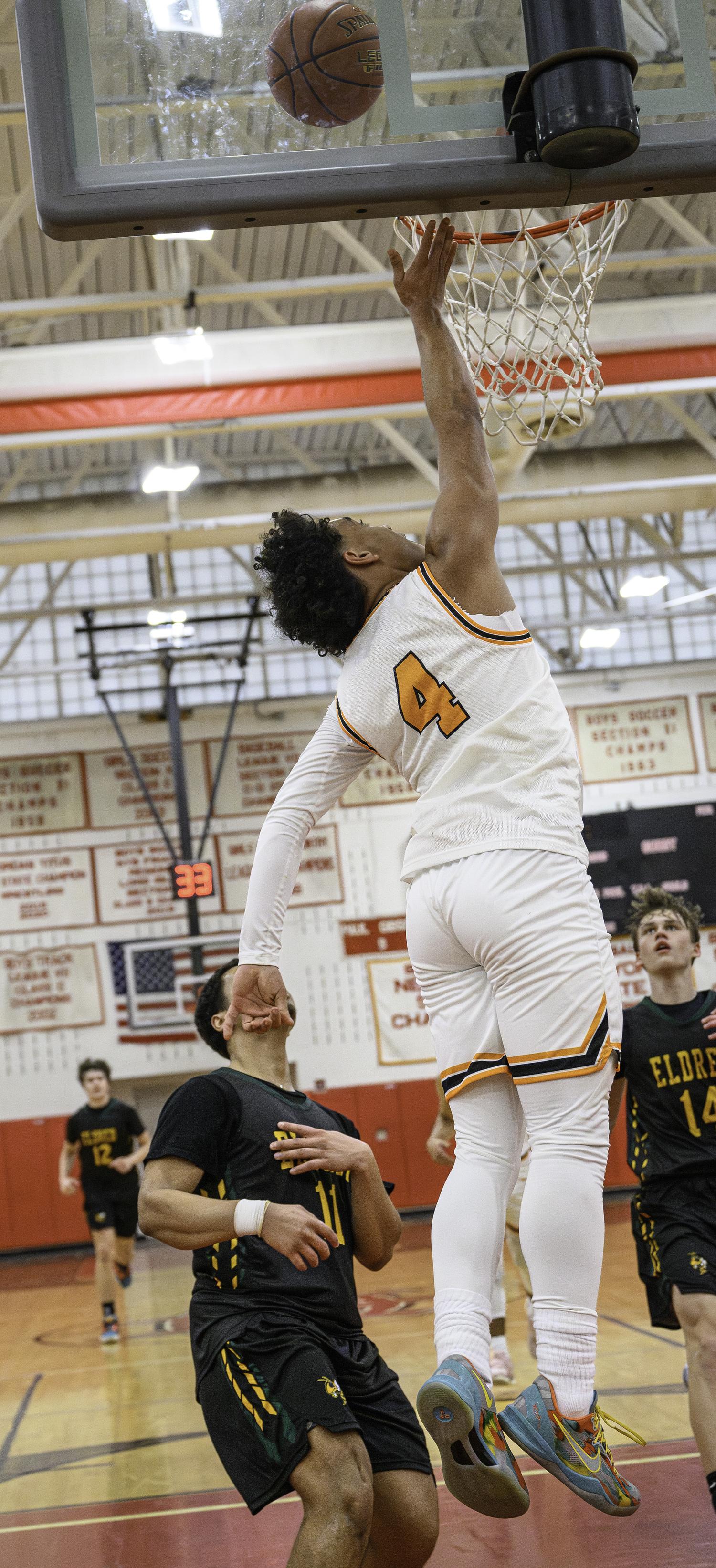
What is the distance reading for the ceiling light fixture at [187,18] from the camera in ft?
8.93

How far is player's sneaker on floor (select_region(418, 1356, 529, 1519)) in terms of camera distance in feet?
7.70

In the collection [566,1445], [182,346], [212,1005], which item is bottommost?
[566,1445]

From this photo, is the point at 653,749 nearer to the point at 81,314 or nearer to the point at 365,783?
the point at 365,783

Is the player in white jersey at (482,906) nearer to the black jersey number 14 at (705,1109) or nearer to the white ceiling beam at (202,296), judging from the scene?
the black jersey number 14 at (705,1109)

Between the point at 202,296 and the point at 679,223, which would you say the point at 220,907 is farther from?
the point at 679,223

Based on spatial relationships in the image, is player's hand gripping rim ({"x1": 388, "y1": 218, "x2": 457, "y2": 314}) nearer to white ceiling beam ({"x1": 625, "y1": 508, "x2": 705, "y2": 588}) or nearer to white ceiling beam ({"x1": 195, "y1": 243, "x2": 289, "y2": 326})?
white ceiling beam ({"x1": 195, "y1": 243, "x2": 289, "y2": 326})

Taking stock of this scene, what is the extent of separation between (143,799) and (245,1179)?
12173 millimetres

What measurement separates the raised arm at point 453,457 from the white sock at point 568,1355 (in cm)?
137

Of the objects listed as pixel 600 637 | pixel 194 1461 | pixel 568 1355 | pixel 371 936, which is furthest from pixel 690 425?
pixel 568 1355

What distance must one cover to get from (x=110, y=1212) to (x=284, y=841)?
7.91 metres

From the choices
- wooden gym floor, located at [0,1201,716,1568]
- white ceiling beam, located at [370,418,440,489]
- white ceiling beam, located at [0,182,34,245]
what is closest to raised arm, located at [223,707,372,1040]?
wooden gym floor, located at [0,1201,716,1568]

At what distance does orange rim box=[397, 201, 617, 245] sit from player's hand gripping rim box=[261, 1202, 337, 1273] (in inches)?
92.4

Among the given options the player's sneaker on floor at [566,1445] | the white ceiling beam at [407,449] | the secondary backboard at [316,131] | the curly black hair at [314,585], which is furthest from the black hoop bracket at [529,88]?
the white ceiling beam at [407,449]

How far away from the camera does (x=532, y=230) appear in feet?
11.2
